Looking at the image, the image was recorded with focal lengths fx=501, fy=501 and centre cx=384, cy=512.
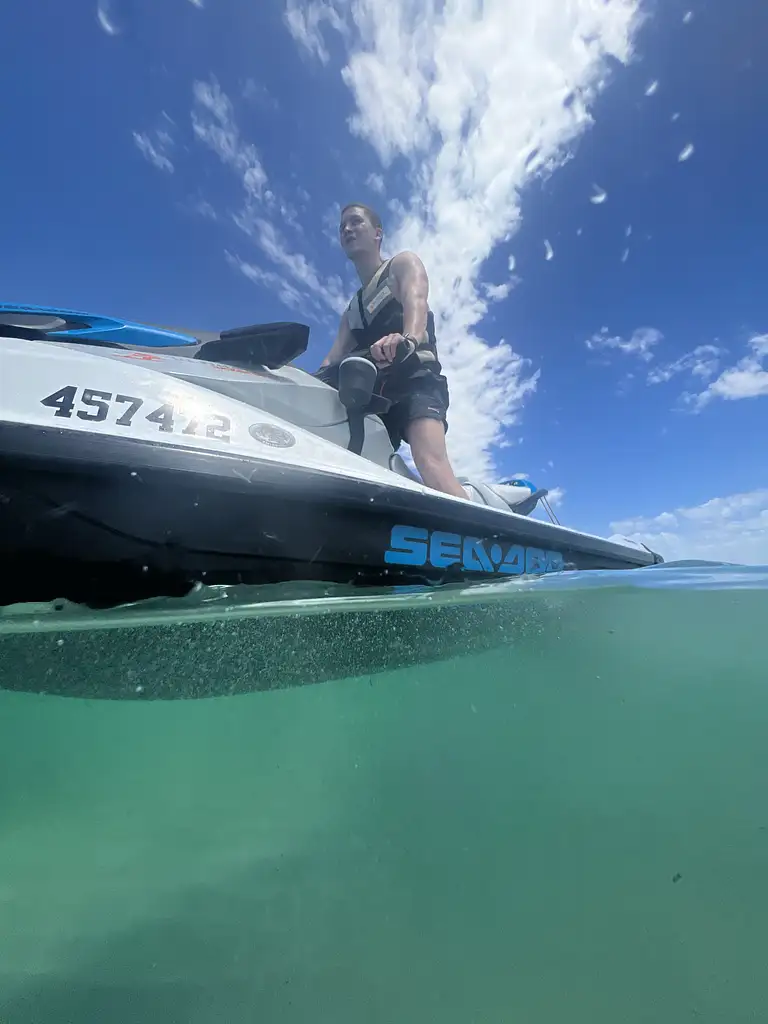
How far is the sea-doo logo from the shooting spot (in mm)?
1571

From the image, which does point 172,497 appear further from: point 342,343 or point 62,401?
point 342,343

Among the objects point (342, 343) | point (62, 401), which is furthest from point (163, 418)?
point (342, 343)

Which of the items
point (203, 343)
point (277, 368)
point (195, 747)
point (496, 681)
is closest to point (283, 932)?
point (195, 747)

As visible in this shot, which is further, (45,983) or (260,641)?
(260,641)

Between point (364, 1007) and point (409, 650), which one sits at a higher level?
point (409, 650)

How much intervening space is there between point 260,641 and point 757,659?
1.95 metres

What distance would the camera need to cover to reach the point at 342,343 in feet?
9.52

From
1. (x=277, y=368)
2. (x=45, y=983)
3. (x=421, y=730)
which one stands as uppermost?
(x=277, y=368)

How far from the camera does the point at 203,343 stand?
221 cm

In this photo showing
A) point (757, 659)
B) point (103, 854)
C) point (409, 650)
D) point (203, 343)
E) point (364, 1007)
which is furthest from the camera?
point (203, 343)

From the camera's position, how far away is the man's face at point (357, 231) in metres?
2.69

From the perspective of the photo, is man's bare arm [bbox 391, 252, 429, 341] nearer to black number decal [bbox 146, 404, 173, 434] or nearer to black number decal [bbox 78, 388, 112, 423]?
black number decal [bbox 146, 404, 173, 434]

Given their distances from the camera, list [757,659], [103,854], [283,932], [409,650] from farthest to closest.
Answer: [757,659], [409,650], [103,854], [283,932]

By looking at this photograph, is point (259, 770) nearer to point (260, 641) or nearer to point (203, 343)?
point (260, 641)
